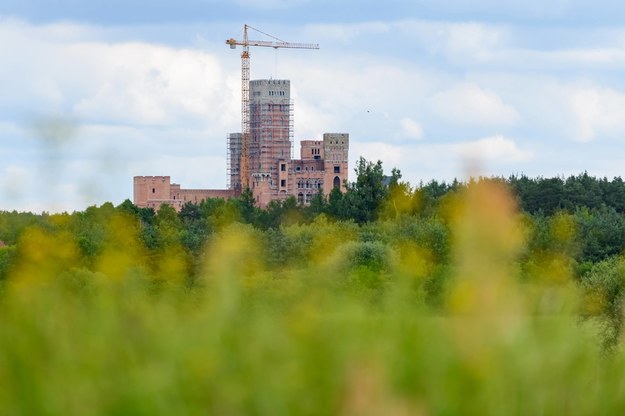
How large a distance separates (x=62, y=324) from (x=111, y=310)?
6.2 inches

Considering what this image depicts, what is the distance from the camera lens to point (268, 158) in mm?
163250

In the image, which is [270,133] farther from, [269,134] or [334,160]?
[334,160]

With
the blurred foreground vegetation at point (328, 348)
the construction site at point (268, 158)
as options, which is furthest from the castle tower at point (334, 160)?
the blurred foreground vegetation at point (328, 348)

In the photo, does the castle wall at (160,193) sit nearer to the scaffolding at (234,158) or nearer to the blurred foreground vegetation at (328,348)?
the scaffolding at (234,158)

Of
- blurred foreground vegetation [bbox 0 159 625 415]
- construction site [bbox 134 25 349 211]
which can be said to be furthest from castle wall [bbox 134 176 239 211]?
blurred foreground vegetation [bbox 0 159 625 415]

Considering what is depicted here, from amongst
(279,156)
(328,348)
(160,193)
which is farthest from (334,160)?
(328,348)

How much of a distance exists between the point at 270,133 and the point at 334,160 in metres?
12.7

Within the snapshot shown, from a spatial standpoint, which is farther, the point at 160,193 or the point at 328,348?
the point at 160,193

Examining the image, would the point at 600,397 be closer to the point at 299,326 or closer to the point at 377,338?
the point at 377,338

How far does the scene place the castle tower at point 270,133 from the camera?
525ft

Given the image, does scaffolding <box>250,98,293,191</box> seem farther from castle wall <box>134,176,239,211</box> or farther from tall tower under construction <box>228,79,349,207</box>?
castle wall <box>134,176,239,211</box>

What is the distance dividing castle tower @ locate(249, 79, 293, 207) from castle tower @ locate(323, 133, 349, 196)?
17.8 feet

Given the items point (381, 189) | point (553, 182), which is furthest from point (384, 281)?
point (553, 182)

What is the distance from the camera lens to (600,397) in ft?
10.2
